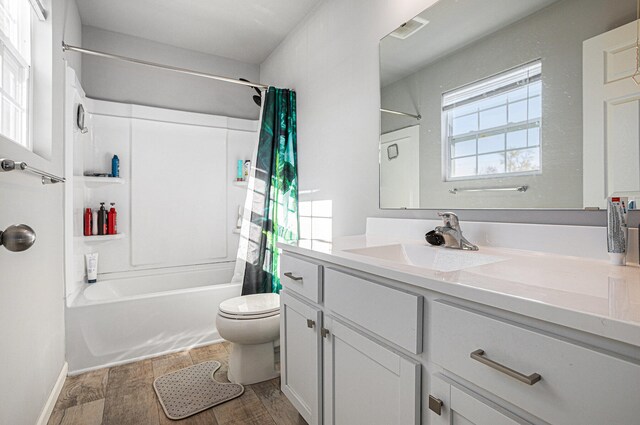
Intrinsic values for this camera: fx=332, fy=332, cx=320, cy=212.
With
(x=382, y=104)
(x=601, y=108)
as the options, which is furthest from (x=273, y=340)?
(x=601, y=108)

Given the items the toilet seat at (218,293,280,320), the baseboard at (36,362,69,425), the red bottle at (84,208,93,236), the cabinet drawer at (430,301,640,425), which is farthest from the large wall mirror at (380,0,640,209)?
the red bottle at (84,208,93,236)

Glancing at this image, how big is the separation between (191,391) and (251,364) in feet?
1.15

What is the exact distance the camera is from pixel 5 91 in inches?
56.1

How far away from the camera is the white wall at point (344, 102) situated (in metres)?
1.88

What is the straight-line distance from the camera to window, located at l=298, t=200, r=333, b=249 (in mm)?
2324

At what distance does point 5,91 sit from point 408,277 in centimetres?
181

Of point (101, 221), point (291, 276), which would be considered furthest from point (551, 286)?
point (101, 221)

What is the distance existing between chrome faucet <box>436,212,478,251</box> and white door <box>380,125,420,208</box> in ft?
0.98

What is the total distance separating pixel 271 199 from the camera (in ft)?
8.49

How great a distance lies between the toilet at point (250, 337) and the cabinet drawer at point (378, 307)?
0.81m

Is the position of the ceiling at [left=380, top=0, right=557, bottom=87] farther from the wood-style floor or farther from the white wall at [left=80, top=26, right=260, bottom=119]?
the white wall at [left=80, top=26, right=260, bottom=119]

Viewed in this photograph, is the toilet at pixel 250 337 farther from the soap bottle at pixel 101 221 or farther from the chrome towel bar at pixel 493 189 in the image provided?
the soap bottle at pixel 101 221

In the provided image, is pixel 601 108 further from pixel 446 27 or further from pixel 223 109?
pixel 223 109

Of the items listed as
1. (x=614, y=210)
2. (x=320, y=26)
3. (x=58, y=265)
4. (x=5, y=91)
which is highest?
(x=320, y=26)
